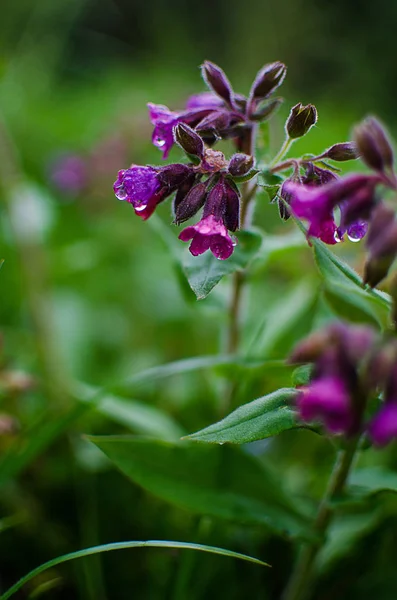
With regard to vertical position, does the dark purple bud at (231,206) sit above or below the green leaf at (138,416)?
above

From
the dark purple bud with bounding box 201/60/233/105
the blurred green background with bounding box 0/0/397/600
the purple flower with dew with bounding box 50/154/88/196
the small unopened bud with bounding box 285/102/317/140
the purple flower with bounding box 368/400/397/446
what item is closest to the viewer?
the purple flower with bounding box 368/400/397/446

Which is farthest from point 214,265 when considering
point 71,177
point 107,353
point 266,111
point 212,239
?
point 71,177

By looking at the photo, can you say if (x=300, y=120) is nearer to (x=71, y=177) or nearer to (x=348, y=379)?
(x=348, y=379)

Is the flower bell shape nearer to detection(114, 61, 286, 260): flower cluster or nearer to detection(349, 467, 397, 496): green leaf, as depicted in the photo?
detection(114, 61, 286, 260): flower cluster

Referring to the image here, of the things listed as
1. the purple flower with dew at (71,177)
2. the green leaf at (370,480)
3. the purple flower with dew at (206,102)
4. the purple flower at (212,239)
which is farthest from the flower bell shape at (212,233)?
the purple flower with dew at (71,177)

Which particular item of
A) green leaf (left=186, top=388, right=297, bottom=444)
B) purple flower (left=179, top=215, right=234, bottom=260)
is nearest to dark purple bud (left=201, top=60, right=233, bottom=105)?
purple flower (left=179, top=215, right=234, bottom=260)

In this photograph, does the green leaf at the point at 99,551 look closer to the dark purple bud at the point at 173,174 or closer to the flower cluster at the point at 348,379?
the flower cluster at the point at 348,379

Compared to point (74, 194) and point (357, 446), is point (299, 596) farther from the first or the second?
point (74, 194)
